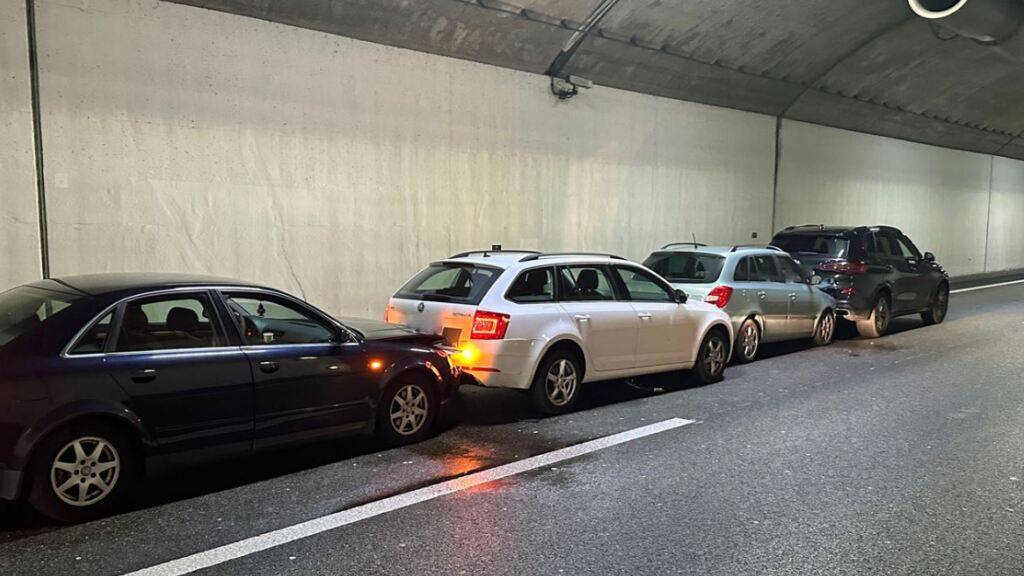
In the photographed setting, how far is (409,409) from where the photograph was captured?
241 inches

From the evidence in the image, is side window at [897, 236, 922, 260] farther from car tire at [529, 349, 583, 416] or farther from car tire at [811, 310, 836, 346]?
car tire at [529, 349, 583, 416]

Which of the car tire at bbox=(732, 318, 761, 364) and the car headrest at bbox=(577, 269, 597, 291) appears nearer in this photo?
the car headrest at bbox=(577, 269, 597, 291)

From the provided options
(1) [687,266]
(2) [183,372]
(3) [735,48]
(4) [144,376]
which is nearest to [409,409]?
(2) [183,372]

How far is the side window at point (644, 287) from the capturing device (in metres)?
8.05

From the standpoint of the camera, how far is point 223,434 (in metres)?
5.00

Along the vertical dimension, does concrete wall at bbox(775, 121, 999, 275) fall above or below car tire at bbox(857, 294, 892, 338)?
above

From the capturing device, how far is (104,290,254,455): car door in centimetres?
466

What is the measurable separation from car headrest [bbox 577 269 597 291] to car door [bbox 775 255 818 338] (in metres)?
4.12

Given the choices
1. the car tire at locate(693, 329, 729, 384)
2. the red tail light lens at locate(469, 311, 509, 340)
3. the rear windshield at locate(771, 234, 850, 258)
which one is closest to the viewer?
the red tail light lens at locate(469, 311, 509, 340)

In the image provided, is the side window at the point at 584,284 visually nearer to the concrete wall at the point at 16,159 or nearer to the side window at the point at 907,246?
the concrete wall at the point at 16,159

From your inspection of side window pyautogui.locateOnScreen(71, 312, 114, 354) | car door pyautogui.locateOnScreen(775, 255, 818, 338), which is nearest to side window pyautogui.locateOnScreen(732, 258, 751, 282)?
car door pyautogui.locateOnScreen(775, 255, 818, 338)

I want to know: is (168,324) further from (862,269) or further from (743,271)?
(862,269)

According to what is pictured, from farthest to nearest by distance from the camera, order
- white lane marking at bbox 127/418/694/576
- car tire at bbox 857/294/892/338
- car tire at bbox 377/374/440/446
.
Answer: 1. car tire at bbox 857/294/892/338
2. car tire at bbox 377/374/440/446
3. white lane marking at bbox 127/418/694/576

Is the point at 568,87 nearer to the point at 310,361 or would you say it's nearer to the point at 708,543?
the point at 310,361
